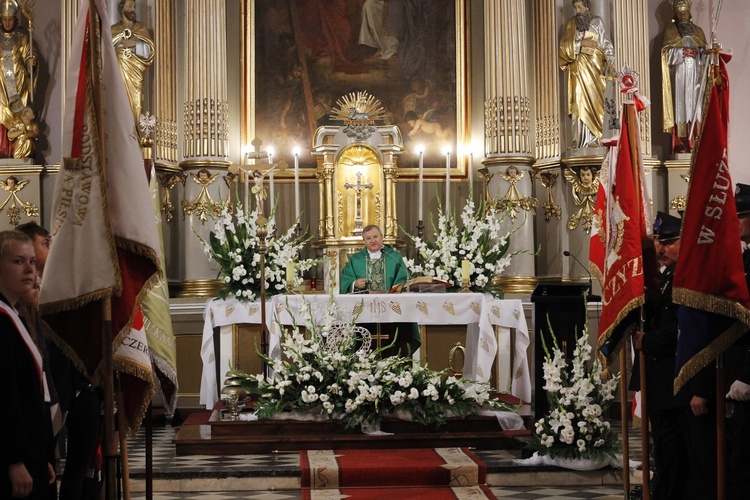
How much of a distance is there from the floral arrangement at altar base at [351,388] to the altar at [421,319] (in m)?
0.49

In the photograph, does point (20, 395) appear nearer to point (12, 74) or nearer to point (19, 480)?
point (19, 480)

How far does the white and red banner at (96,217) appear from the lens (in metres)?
4.83

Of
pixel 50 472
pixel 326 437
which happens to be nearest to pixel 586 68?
pixel 326 437

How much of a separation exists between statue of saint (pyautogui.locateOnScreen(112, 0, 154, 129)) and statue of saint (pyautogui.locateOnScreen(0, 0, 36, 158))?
3.43 feet

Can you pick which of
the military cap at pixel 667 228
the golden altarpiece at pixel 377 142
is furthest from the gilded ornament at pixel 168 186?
the military cap at pixel 667 228

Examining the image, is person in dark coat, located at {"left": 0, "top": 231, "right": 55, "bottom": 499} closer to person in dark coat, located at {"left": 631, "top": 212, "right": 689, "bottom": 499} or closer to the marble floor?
the marble floor

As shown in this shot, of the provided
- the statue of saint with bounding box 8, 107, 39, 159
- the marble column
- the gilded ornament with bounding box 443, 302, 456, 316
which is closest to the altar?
the gilded ornament with bounding box 443, 302, 456, 316

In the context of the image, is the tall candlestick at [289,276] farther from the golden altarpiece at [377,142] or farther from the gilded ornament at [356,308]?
the golden altarpiece at [377,142]

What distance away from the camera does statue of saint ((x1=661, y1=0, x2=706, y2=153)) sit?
1227cm

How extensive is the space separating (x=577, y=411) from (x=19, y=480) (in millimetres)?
4924

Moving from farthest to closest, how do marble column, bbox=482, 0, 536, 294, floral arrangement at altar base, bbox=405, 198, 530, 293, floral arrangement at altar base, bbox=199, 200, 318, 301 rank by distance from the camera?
1. marble column, bbox=482, 0, 536, 294
2. floral arrangement at altar base, bbox=405, 198, 530, 293
3. floral arrangement at altar base, bbox=199, 200, 318, 301

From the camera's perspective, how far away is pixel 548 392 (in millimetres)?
8297

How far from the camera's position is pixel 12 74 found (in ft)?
38.8

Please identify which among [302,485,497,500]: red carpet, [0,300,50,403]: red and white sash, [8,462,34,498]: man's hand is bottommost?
[302,485,497,500]: red carpet
